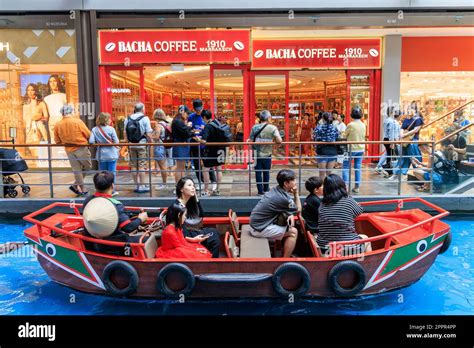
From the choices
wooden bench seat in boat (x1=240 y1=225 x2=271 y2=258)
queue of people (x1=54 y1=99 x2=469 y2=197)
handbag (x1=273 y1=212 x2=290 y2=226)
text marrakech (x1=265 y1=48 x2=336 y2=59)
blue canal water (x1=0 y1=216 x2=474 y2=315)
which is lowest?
blue canal water (x1=0 y1=216 x2=474 y2=315)

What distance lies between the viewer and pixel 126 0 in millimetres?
11406

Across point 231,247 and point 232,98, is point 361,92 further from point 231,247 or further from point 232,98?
point 231,247

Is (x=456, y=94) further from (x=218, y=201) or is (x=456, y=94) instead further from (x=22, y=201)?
(x=22, y=201)

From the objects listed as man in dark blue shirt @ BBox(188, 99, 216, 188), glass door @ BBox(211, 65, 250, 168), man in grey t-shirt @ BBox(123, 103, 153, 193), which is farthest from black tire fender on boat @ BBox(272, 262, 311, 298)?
glass door @ BBox(211, 65, 250, 168)

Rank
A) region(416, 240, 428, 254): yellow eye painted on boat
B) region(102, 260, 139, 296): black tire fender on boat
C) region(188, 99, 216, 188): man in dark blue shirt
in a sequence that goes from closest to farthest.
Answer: region(102, 260, 139, 296): black tire fender on boat → region(416, 240, 428, 254): yellow eye painted on boat → region(188, 99, 216, 188): man in dark blue shirt

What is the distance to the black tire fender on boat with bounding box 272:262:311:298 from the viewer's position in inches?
184

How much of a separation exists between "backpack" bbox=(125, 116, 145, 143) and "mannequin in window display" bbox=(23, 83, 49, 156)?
5163 mm

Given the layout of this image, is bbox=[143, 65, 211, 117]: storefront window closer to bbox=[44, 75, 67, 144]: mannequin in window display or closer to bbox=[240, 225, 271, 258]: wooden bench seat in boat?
bbox=[44, 75, 67, 144]: mannequin in window display

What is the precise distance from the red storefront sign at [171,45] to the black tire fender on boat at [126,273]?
8.35 metres

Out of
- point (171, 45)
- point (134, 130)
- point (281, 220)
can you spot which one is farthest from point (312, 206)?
point (171, 45)

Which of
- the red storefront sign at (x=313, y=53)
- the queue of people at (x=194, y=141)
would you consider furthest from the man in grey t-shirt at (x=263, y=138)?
the red storefront sign at (x=313, y=53)

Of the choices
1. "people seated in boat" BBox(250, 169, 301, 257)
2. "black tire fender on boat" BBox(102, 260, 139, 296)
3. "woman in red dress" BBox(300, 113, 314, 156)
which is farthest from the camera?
"woman in red dress" BBox(300, 113, 314, 156)

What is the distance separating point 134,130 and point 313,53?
6220 mm

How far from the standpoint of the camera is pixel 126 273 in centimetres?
479
